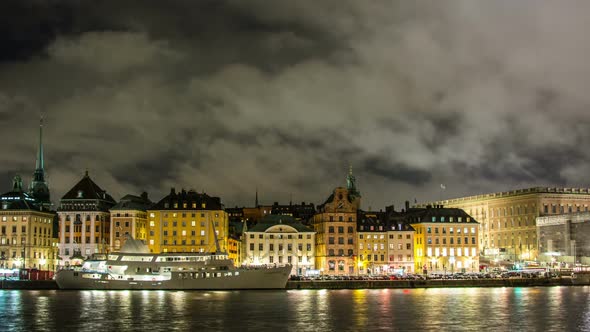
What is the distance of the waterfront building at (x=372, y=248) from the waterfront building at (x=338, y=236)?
1920 mm

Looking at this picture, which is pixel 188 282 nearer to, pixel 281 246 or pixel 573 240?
pixel 281 246

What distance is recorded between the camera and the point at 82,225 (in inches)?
7101

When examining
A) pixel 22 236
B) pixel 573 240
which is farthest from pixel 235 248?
pixel 573 240

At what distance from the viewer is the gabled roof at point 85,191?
18338cm

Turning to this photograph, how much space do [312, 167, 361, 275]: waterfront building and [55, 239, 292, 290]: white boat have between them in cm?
3253

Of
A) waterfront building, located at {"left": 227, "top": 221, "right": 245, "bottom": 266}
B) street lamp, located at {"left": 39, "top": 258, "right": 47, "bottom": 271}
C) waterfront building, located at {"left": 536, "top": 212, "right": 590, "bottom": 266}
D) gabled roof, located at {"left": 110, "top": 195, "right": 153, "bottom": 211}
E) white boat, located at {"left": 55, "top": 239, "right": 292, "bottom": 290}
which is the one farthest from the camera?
waterfront building, located at {"left": 536, "top": 212, "right": 590, "bottom": 266}

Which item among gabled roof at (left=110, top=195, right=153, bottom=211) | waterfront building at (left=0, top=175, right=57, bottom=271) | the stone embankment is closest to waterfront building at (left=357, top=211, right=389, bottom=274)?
the stone embankment

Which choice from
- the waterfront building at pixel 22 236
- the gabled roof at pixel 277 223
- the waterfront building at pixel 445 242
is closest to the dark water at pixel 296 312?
the gabled roof at pixel 277 223

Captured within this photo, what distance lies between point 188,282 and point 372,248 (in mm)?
50508

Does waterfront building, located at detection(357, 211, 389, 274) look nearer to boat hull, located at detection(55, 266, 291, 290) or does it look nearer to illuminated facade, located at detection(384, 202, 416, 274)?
illuminated facade, located at detection(384, 202, 416, 274)

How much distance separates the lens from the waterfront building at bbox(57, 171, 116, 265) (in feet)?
585

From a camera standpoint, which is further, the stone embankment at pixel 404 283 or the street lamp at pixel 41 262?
the street lamp at pixel 41 262

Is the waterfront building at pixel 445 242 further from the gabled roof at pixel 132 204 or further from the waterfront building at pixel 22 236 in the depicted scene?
the waterfront building at pixel 22 236

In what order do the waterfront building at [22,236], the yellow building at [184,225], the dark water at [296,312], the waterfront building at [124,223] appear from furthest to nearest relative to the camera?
A: 1. the waterfront building at [22,236]
2. the waterfront building at [124,223]
3. the yellow building at [184,225]
4. the dark water at [296,312]
